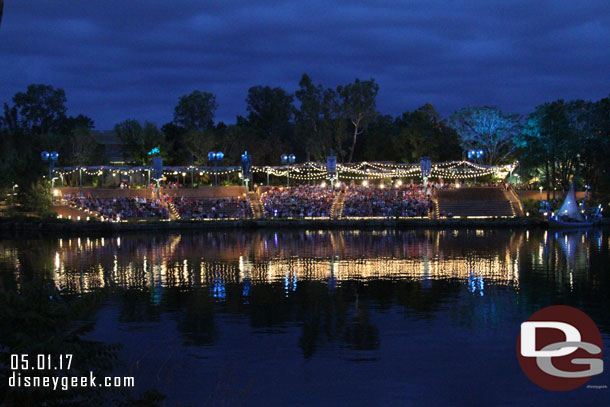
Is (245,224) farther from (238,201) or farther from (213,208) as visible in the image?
(238,201)

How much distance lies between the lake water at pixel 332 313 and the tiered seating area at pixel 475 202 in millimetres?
15624

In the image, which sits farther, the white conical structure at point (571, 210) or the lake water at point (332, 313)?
the white conical structure at point (571, 210)

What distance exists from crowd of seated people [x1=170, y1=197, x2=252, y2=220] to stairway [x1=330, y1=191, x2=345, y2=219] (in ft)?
20.5

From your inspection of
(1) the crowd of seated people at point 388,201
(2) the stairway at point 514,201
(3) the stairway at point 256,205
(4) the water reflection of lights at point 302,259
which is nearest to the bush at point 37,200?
(4) the water reflection of lights at point 302,259

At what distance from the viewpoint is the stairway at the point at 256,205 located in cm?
5125

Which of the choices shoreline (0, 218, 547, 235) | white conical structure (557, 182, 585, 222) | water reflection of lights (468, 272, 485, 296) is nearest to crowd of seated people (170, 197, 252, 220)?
shoreline (0, 218, 547, 235)

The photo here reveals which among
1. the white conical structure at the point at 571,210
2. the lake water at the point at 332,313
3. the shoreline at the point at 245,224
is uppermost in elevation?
the white conical structure at the point at 571,210

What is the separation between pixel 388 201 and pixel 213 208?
13303 mm

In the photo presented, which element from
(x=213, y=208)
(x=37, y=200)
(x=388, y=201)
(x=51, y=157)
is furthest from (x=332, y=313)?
(x=51, y=157)

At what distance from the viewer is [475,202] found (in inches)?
2034

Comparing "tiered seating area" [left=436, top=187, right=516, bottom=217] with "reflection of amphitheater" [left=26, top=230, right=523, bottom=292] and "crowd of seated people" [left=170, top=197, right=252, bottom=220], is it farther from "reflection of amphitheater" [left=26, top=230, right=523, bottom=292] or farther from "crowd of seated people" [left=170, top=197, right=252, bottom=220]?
"crowd of seated people" [left=170, top=197, right=252, bottom=220]

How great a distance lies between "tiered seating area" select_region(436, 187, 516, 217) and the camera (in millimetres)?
49594

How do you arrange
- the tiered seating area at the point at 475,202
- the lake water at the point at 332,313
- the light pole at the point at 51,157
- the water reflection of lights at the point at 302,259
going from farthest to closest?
the light pole at the point at 51,157
the tiered seating area at the point at 475,202
the water reflection of lights at the point at 302,259
the lake water at the point at 332,313

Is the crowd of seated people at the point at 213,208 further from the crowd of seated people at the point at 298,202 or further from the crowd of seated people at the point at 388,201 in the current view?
the crowd of seated people at the point at 388,201
